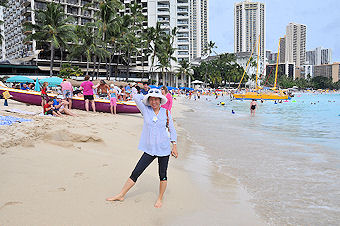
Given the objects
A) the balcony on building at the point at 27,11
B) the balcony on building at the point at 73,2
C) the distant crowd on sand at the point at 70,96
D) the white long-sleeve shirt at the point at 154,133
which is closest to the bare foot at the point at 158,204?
the white long-sleeve shirt at the point at 154,133

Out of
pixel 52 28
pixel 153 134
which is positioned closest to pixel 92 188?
pixel 153 134

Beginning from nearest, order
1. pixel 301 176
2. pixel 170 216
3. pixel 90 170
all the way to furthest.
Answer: pixel 170 216 < pixel 90 170 < pixel 301 176

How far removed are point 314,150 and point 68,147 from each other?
658cm

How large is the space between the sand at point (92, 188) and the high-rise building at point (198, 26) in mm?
149672

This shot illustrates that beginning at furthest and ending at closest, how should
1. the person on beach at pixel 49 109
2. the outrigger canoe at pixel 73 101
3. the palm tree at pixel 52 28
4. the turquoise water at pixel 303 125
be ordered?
the palm tree at pixel 52 28, the outrigger canoe at pixel 73 101, the turquoise water at pixel 303 125, the person on beach at pixel 49 109

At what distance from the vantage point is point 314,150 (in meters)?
7.73

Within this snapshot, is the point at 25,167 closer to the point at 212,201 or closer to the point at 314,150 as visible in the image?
the point at 212,201

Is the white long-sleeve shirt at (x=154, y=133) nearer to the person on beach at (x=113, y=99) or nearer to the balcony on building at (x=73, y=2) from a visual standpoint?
the person on beach at (x=113, y=99)

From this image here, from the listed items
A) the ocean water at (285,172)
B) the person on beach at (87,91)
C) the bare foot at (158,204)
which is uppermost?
the person on beach at (87,91)

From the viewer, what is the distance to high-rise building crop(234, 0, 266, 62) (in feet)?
602

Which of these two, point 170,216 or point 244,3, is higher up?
point 244,3

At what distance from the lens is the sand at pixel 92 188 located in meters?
3.06

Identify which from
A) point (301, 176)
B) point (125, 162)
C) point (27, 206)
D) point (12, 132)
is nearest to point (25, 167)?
point (27, 206)

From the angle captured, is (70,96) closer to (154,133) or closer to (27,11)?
(154,133)
